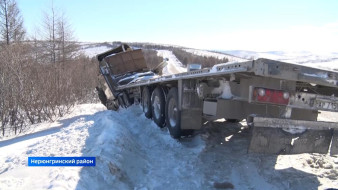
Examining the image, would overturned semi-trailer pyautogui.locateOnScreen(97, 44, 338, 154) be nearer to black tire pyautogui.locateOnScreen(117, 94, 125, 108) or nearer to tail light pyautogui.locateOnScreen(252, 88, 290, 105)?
tail light pyautogui.locateOnScreen(252, 88, 290, 105)

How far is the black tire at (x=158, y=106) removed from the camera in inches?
279

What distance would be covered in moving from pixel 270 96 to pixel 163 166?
2.06 m

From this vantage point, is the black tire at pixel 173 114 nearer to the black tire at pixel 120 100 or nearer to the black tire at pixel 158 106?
the black tire at pixel 158 106

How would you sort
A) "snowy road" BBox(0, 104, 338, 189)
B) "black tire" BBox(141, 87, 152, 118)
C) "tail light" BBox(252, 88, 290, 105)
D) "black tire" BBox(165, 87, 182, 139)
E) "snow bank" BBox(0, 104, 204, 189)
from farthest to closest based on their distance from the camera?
1. "black tire" BBox(141, 87, 152, 118)
2. "black tire" BBox(165, 87, 182, 139)
3. "tail light" BBox(252, 88, 290, 105)
4. "snowy road" BBox(0, 104, 338, 189)
5. "snow bank" BBox(0, 104, 204, 189)

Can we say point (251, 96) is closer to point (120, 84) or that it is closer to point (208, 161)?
point (208, 161)

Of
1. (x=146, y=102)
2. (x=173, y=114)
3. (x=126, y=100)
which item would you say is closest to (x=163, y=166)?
(x=173, y=114)

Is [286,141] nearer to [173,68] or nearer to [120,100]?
[120,100]

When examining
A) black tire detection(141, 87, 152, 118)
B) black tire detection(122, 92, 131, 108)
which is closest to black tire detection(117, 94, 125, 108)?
black tire detection(122, 92, 131, 108)

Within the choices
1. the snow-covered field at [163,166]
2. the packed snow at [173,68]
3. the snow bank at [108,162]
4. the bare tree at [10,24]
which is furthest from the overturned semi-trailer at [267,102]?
the bare tree at [10,24]

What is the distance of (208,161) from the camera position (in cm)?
486

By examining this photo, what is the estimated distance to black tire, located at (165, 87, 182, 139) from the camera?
587cm

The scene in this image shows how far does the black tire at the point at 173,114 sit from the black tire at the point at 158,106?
0.48 m

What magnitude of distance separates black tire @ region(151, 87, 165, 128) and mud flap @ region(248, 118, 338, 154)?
12.1 ft

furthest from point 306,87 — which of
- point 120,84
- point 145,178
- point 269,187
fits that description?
point 120,84
